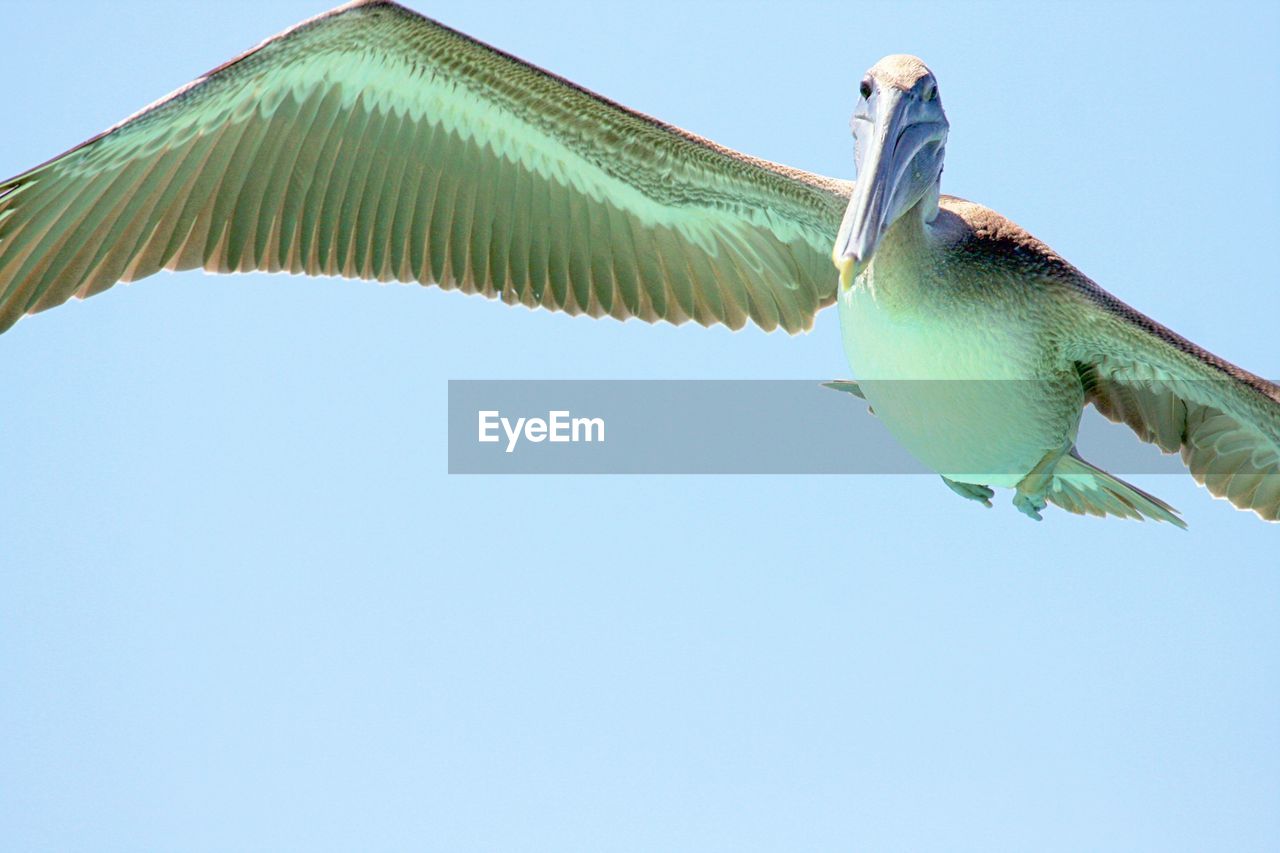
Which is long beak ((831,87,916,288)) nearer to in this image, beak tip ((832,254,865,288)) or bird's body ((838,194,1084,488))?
beak tip ((832,254,865,288))

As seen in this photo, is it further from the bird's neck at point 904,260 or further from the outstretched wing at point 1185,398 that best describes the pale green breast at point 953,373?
the outstretched wing at point 1185,398

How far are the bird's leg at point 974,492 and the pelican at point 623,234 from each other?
0.07 ft

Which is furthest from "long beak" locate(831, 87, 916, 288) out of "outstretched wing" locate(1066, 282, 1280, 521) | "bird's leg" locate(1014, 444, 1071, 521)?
"bird's leg" locate(1014, 444, 1071, 521)

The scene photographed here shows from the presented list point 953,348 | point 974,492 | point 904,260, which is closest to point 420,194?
point 904,260

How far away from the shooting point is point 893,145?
7.36m

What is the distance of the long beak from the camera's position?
682cm

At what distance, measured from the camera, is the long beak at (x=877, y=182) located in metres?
6.82

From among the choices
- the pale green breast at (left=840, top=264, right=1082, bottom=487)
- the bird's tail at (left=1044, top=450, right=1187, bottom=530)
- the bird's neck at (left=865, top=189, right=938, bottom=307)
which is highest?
the bird's neck at (left=865, top=189, right=938, bottom=307)

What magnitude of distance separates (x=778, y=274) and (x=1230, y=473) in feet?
9.85

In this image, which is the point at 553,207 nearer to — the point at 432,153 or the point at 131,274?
the point at 432,153

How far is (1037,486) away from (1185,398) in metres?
1.10

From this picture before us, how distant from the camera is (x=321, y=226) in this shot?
959 cm

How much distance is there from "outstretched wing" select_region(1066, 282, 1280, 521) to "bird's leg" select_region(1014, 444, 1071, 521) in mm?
579

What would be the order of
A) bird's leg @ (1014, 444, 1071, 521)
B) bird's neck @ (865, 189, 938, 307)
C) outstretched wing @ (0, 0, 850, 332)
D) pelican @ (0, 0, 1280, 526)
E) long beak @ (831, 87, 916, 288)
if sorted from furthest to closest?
outstretched wing @ (0, 0, 850, 332) < bird's leg @ (1014, 444, 1071, 521) < pelican @ (0, 0, 1280, 526) < bird's neck @ (865, 189, 938, 307) < long beak @ (831, 87, 916, 288)
